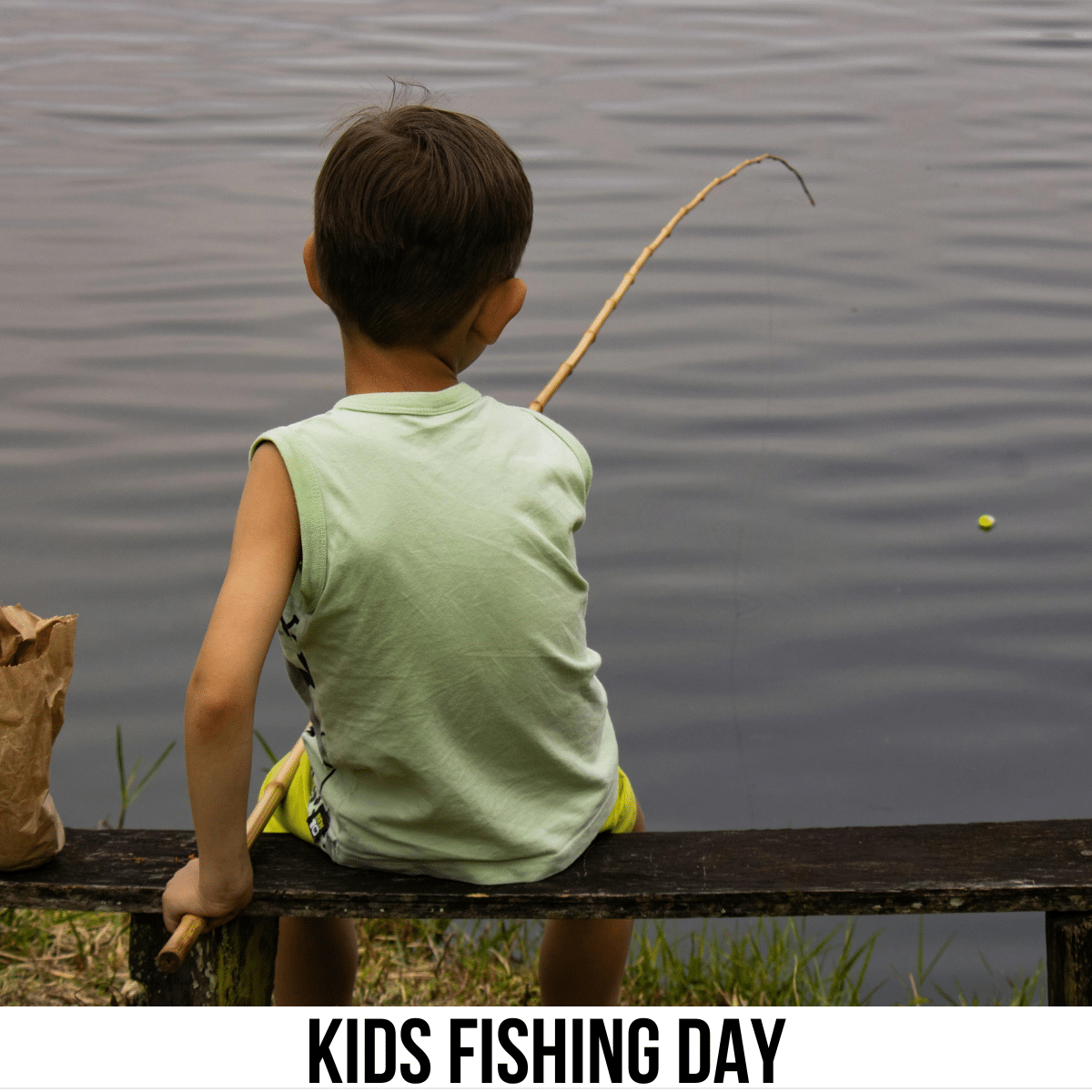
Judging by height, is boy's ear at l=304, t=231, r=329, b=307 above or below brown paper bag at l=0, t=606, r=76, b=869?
above

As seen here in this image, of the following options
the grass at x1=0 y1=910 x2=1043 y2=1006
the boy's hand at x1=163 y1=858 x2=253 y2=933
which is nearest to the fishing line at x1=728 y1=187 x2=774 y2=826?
the grass at x1=0 y1=910 x2=1043 y2=1006

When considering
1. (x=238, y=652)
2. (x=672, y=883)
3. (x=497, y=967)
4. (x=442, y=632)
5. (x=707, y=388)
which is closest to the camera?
(x=238, y=652)

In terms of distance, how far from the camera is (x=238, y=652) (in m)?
1.11

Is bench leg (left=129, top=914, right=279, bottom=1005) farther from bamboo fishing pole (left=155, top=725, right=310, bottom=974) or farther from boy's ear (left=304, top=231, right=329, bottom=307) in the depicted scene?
boy's ear (left=304, top=231, right=329, bottom=307)

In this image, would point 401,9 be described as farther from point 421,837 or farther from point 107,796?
point 421,837

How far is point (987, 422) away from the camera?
12.4 feet

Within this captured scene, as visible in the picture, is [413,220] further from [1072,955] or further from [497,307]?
[1072,955]

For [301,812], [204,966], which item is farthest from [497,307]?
[204,966]

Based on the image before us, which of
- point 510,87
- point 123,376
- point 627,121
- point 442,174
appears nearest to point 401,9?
point 510,87

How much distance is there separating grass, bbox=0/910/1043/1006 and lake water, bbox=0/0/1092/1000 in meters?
0.19

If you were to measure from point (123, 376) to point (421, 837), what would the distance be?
3.08 m

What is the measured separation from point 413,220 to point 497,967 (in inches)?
50.1

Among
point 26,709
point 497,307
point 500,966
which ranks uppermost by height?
point 497,307

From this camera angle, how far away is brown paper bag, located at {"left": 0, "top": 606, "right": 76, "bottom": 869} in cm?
127
